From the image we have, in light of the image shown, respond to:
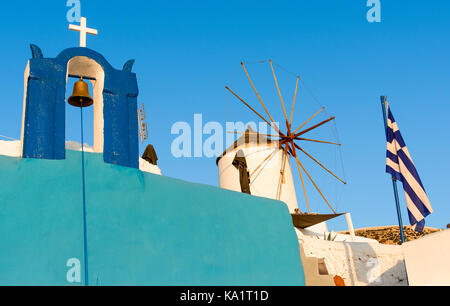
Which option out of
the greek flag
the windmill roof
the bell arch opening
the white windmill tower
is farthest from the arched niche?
the windmill roof

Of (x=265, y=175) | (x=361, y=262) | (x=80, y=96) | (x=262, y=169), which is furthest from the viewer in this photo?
(x=262, y=169)

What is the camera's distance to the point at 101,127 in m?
6.34

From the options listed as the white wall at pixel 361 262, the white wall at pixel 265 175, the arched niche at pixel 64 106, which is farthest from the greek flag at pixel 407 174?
the white wall at pixel 265 175

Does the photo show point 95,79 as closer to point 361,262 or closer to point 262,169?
point 361,262

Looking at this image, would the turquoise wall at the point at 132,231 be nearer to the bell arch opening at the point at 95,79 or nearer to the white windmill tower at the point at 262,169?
the bell arch opening at the point at 95,79

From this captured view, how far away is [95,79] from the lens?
665 cm

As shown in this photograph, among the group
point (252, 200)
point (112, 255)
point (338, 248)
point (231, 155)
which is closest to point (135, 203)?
point (112, 255)

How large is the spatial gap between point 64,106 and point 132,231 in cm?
182

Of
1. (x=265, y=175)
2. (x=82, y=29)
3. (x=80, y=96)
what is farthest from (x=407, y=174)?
(x=265, y=175)

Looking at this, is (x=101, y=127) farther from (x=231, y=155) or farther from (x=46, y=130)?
(x=231, y=155)

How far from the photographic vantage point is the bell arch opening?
20.8 feet

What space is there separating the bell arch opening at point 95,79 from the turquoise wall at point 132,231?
38 cm

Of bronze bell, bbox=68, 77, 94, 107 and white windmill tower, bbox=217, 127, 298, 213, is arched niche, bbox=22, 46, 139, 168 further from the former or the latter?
white windmill tower, bbox=217, 127, 298, 213
